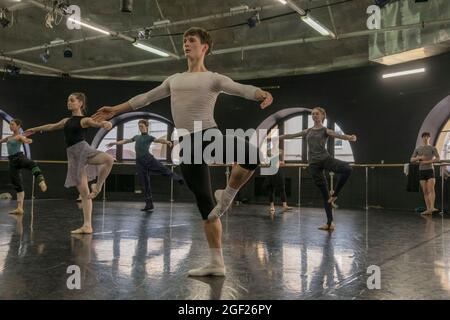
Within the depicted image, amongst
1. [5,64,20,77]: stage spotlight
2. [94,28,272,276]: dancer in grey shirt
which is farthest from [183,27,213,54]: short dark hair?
[5,64,20,77]: stage spotlight

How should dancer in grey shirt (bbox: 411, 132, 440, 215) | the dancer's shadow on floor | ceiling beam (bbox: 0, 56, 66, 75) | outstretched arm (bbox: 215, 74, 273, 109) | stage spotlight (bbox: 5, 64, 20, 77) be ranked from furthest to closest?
ceiling beam (bbox: 0, 56, 66, 75) < stage spotlight (bbox: 5, 64, 20, 77) < dancer in grey shirt (bbox: 411, 132, 440, 215) < outstretched arm (bbox: 215, 74, 273, 109) < the dancer's shadow on floor

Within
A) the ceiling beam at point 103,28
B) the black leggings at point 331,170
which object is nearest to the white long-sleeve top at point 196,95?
the black leggings at point 331,170

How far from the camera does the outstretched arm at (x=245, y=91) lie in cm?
236

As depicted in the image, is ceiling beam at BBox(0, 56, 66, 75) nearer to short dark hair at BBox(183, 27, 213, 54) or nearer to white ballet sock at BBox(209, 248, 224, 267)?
short dark hair at BBox(183, 27, 213, 54)

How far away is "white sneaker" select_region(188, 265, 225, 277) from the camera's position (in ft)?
8.34

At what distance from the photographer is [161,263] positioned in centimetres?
294

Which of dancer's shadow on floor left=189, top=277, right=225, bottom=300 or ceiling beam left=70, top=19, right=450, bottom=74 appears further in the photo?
ceiling beam left=70, top=19, right=450, bottom=74

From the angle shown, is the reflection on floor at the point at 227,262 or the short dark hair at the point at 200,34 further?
the short dark hair at the point at 200,34

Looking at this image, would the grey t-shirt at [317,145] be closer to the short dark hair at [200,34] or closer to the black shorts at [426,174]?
the short dark hair at [200,34]

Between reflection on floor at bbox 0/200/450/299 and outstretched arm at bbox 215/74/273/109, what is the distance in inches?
40.9

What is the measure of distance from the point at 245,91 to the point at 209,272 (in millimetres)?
1108

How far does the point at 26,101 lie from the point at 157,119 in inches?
146

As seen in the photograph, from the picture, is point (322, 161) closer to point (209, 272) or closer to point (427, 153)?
point (209, 272)

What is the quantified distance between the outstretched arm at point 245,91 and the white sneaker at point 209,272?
40.1 inches
